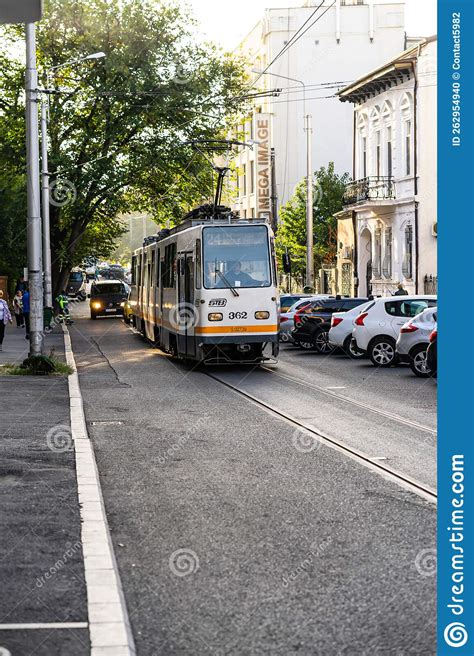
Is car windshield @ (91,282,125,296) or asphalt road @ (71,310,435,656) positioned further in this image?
car windshield @ (91,282,125,296)

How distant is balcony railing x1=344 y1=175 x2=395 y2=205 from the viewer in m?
47.6

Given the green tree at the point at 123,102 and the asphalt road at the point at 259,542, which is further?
the green tree at the point at 123,102

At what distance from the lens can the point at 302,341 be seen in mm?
32719

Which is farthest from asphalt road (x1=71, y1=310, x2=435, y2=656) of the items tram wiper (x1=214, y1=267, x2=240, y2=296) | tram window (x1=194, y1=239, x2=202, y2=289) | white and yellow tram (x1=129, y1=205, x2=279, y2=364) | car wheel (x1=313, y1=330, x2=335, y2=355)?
car wheel (x1=313, y1=330, x2=335, y2=355)

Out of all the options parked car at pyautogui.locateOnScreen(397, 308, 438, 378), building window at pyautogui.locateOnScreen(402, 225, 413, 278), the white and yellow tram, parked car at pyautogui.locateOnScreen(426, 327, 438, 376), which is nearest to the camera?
parked car at pyautogui.locateOnScreen(426, 327, 438, 376)

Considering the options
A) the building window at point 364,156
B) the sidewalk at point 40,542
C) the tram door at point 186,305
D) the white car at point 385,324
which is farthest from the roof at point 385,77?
the sidewalk at point 40,542

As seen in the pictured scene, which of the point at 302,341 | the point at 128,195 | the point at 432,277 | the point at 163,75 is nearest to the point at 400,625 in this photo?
the point at 302,341

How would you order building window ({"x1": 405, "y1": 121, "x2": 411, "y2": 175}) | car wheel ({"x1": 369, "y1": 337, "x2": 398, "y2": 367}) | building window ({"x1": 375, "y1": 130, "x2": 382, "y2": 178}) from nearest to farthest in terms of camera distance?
car wheel ({"x1": 369, "y1": 337, "x2": 398, "y2": 367}) → building window ({"x1": 405, "y1": 121, "x2": 411, "y2": 175}) → building window ({"x1": 375, "y1": 130, "x2": 382, "y2": 178})

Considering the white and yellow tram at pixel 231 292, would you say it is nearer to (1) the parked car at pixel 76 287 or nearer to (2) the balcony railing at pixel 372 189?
(2) the balcony railing at pixel 372 189

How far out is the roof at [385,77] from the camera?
44344 mm

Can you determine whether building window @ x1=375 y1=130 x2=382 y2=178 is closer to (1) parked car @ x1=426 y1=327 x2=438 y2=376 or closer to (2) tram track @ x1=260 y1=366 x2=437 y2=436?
(2) tram track @ x1=260 y1=366 x2=437 y2=436

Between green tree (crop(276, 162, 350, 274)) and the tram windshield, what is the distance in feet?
119

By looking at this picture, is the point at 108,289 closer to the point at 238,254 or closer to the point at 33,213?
the point at 238,254

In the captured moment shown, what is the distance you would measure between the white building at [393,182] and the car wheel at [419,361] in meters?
16.8
